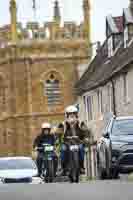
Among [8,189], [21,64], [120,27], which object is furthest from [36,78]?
[8,189]

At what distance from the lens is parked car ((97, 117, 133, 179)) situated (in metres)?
22.7

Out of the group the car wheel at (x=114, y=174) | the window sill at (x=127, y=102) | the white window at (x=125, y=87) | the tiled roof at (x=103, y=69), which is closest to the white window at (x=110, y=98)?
the tiled roof at (x=103, y=69)

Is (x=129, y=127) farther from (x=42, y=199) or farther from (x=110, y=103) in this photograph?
(x=110, y=103)

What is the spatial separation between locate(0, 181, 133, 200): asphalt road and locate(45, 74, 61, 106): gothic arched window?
57.7 metres

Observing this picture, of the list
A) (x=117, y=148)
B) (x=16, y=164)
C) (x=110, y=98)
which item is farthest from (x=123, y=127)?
(x=110, y=98)

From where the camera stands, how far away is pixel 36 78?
76125 millimetres

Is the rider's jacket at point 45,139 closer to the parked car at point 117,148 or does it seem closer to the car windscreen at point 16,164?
the parked car at point 117,148

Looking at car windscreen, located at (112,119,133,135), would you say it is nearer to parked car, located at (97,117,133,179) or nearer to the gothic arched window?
parked car, located at (97,117,133,179)

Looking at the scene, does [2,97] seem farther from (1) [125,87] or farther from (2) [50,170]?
(2) [50,170]

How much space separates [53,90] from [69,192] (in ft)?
197

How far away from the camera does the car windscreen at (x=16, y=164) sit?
2694cm

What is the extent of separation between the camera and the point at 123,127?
24.0 m

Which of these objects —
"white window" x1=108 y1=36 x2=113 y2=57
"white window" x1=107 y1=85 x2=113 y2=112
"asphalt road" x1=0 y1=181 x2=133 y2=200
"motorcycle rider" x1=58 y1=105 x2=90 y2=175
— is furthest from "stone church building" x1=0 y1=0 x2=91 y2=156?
"asphalt road" x1=0 y1=181 x2=133 y2=200

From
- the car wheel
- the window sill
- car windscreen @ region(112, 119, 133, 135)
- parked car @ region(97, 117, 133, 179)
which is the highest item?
the window sill
